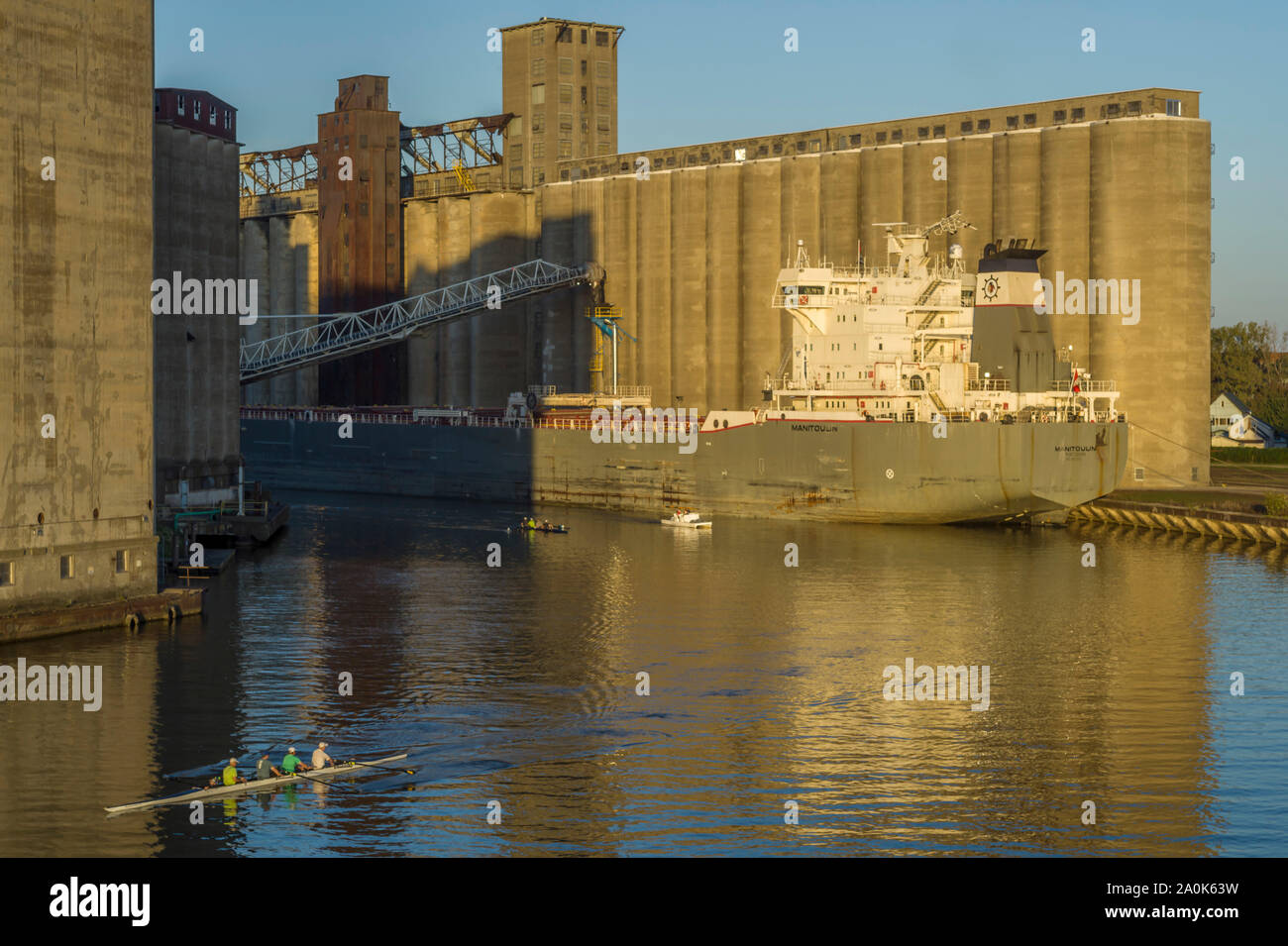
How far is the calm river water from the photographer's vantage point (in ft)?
91.5

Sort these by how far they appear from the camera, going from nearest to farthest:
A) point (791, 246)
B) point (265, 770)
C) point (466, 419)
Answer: point (265, 770), point (791, 246), point (466, 419)

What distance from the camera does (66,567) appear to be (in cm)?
4509

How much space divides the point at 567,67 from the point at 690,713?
10612cm

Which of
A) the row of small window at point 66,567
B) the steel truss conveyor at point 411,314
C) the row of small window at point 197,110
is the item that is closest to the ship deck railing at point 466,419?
the steel truss conveyor at point 411,314

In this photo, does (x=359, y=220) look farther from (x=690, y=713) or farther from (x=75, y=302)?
(x=690, y=713)

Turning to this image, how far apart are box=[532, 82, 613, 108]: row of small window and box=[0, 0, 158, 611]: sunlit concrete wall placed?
8883cm

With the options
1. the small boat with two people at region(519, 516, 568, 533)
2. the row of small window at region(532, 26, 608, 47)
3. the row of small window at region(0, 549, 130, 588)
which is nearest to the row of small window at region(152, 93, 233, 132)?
the small boat with two people at region(519, 516, 568, 533)

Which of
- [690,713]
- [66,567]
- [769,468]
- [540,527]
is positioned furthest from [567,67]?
[690,713]

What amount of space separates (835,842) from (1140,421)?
66.4 meters

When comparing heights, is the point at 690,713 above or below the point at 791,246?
below

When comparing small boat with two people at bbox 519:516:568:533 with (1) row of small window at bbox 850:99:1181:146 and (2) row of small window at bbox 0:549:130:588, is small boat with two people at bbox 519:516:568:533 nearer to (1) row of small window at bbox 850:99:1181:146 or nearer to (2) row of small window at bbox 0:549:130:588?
(2) row of small window at bbox 0:549:130:588

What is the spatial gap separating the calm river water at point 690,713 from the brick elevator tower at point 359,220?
228 ft

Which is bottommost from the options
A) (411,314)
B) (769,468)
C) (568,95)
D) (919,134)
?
(769,468)

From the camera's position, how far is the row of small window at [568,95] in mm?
134000
